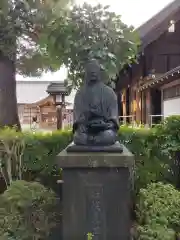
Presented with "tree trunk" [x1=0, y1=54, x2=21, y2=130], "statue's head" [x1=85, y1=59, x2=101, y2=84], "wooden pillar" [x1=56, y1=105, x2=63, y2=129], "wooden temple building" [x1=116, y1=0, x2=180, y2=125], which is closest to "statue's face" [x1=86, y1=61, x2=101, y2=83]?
"statue's head" [x1=85, y1=59, x2=101, y2=84]

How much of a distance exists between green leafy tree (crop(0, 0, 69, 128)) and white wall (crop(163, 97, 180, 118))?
16.8 feet

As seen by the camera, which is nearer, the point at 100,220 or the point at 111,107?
the point at 100,220

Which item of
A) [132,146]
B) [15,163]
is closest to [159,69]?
[132,146]

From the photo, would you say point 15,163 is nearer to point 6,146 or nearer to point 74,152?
point 6,146

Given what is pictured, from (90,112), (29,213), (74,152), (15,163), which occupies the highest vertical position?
(90,112)

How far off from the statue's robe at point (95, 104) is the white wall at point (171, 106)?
783cm

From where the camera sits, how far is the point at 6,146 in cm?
587

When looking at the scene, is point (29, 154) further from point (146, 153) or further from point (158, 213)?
point (158, 213)

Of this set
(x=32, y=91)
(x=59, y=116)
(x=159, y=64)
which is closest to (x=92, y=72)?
(x=59, y=116)

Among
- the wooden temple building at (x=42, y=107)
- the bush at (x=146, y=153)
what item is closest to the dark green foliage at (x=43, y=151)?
the bush at (x=146, y=153)

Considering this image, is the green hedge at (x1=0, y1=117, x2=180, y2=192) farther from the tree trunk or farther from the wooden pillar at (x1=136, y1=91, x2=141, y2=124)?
the wooden pillar at (x1=136, y1=91, x2=141, y2=124)

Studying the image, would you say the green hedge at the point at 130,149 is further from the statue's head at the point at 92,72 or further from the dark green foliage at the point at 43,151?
the statue's head at the point at 92,72

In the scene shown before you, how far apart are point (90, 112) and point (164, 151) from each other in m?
2.14

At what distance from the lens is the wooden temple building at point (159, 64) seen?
12541 millimetres
